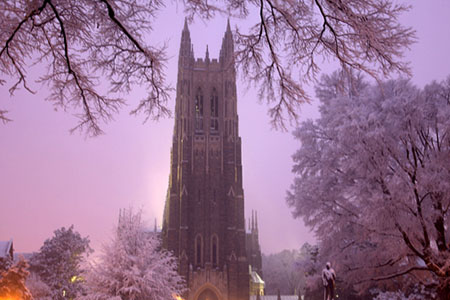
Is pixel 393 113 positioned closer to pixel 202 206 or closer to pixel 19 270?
pixel 19 270

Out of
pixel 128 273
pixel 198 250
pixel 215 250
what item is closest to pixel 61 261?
pixel 198 250

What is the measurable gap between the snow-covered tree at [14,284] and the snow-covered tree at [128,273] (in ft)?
20.1

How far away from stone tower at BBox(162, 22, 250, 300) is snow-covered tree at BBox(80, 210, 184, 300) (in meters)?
23.0

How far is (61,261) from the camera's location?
35.6m

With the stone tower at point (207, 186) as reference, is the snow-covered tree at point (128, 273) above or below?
below

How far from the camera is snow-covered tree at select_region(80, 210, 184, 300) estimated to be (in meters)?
17.7

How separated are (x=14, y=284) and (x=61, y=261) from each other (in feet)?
87.0

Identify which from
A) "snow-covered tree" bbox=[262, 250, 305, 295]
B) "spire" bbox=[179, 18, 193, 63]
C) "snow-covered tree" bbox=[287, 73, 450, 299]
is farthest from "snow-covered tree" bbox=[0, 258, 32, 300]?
"snow-covered tree" bbox=[262, 250, 305, 295]

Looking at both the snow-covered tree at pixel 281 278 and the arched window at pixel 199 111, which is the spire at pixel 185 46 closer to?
the arched window at pixel 199 111

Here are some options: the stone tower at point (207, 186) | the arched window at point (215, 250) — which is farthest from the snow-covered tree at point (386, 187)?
the arched window at point (215, 250)

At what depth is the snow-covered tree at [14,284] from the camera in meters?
10.8

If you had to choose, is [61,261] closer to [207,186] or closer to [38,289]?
[38,289]

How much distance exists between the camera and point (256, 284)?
64.4 meters

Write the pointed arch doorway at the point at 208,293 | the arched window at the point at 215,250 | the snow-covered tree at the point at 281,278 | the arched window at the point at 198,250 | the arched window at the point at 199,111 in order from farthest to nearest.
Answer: the snow-covered tree at the point at 281,278, the arched window at the point at 199,111, the arched window at the point at 215,250, the arched window at the point at 198,250, the pointed arch doorway at the point at 208,293
